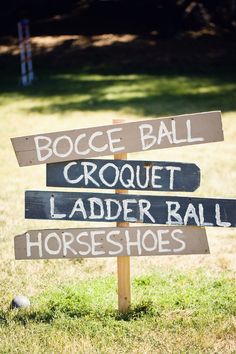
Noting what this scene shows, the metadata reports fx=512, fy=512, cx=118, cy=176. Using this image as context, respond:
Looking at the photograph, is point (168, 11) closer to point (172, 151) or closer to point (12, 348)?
point (172, 151)

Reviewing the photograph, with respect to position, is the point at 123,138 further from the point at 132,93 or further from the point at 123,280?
the point at 132,93

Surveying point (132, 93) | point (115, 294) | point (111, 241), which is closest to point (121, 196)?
point (111, 241)

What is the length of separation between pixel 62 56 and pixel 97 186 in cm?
1467

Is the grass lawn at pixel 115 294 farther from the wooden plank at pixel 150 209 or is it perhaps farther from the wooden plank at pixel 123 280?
the wooden plank at pixel 150 209

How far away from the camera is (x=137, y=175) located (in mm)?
3256

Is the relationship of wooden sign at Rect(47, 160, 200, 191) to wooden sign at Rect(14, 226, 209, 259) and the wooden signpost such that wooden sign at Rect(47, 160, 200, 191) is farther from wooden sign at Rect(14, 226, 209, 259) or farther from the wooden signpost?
wooden sign at Rect(14, 226, 209, 259)

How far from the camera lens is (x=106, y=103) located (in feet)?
38.0

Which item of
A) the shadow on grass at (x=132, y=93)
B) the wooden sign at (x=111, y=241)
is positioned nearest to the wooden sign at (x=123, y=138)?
the wooden sign at (x=111, y=241)

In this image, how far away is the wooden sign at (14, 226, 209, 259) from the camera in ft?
11.0

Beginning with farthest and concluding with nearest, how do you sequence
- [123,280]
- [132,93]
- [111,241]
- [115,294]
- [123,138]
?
1. [132,93]
2. [115,294]
3. [123,280]
4. [111,241]
5. [123,138]

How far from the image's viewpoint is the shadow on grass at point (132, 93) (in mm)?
11078

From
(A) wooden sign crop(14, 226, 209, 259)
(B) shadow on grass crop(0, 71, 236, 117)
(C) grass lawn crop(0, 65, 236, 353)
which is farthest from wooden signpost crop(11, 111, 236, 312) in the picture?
(B) shadow on grass crop(0, 71, 236, 117)

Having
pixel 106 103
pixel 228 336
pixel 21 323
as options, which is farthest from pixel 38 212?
pixel 106 103

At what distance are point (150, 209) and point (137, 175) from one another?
0.24m
